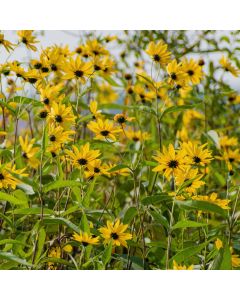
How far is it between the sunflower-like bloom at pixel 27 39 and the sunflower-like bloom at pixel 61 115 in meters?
0.27

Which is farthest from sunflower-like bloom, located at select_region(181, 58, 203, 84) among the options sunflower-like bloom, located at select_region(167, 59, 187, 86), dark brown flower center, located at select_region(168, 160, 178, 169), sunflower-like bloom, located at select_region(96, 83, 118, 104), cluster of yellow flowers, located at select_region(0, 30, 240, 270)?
sunflower-like bloom, located at select_region(96, 83, 118, 104)

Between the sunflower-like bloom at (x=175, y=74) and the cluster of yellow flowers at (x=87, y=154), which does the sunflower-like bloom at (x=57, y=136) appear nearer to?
the cluster of yellow flowers at (x=87, y=154)

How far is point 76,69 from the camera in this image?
121 centimetres

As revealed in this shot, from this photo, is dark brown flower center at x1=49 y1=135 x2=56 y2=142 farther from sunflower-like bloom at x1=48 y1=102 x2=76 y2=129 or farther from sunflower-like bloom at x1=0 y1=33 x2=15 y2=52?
sunflower-like bloom at x1=0 y1=33 x2=15 y2=52

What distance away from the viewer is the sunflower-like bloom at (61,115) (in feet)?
3.53

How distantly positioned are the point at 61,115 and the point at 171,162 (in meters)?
0.24

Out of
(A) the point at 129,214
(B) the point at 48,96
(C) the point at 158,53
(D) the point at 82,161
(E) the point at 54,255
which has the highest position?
(C) the point at 158,53

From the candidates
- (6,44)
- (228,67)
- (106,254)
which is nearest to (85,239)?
(106,254)

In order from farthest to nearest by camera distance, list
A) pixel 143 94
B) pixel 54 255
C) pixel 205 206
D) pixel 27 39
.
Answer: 1. pixel 143 94
2. pixel 27 39
3. pixel 54 255
4. pixel 205 206

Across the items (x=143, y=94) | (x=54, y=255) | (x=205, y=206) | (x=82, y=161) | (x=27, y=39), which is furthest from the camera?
(x=143, y=94)

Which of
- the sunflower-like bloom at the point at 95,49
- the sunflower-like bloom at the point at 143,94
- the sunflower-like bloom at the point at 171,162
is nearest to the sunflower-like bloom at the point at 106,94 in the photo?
the sunflower-like bloom at the point at 143,94

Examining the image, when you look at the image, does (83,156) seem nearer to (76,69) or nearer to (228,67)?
(76,69)
